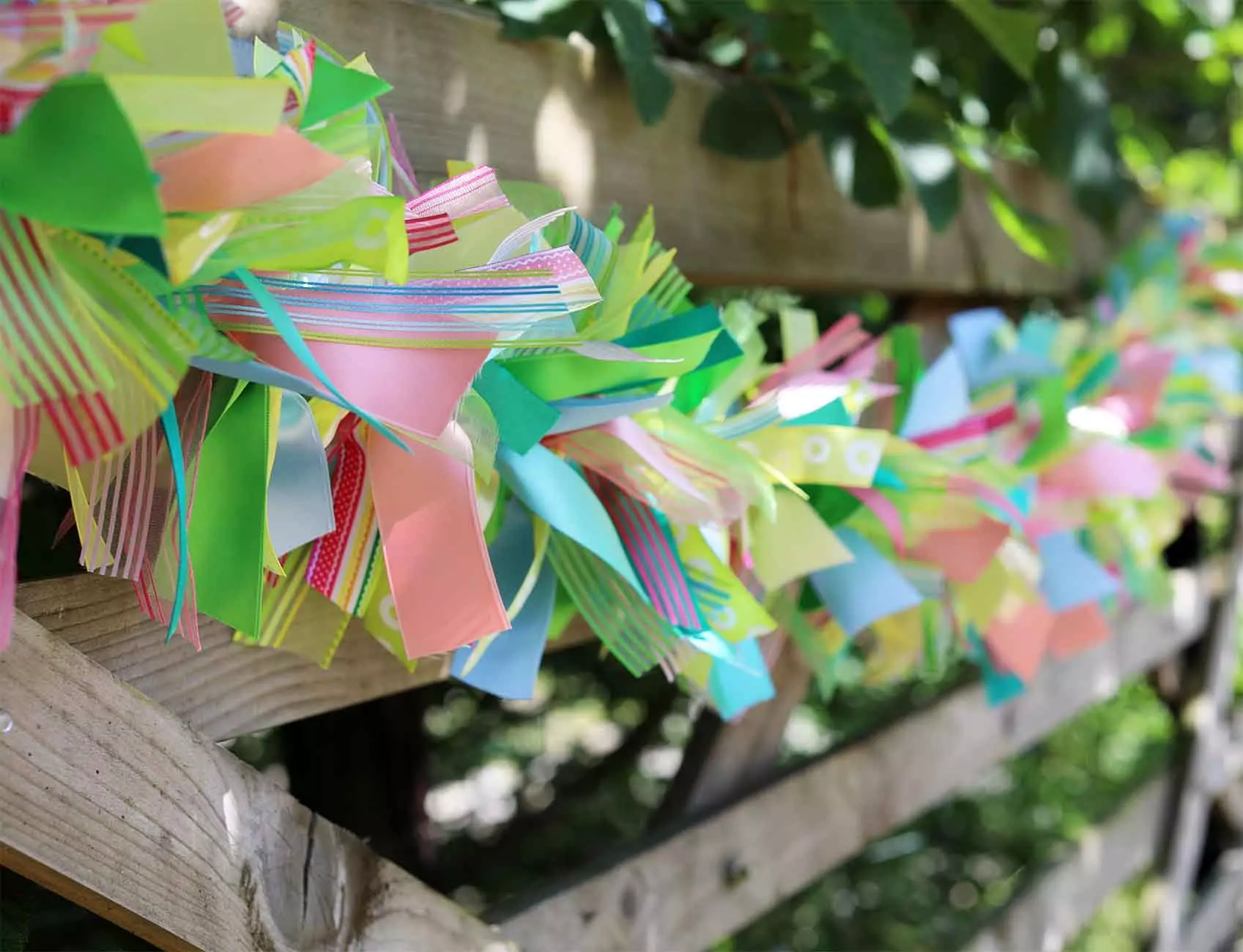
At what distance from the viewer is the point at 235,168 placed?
0.39 metres

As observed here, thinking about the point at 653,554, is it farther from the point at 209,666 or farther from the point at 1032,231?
the point at 1032,231

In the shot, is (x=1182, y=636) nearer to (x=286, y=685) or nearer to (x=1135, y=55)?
(x=1135, y=55)

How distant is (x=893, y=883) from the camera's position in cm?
287

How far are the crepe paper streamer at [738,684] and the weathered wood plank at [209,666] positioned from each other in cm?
17

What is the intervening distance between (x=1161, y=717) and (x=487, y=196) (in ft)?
14.4

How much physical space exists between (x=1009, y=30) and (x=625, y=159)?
318mm

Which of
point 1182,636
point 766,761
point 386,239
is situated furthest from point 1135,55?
point 386,239

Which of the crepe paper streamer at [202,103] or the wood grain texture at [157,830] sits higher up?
the crepe paper streamer at [202,103]

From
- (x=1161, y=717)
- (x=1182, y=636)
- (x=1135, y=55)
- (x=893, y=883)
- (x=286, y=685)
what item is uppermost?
(x=286, y=685)

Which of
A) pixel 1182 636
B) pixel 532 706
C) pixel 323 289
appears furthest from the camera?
pixel 532 706

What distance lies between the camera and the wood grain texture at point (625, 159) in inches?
29.4

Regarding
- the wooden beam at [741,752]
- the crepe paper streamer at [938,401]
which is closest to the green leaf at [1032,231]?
the crepe paper streamer at [938,401]

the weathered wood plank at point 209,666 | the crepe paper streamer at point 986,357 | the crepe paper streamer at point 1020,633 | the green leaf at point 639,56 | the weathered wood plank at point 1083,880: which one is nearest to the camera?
the weathered wood plank at point 209,666

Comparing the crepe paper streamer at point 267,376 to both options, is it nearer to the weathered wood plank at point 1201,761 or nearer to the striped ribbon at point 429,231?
the striped ribbon at point 429,231
